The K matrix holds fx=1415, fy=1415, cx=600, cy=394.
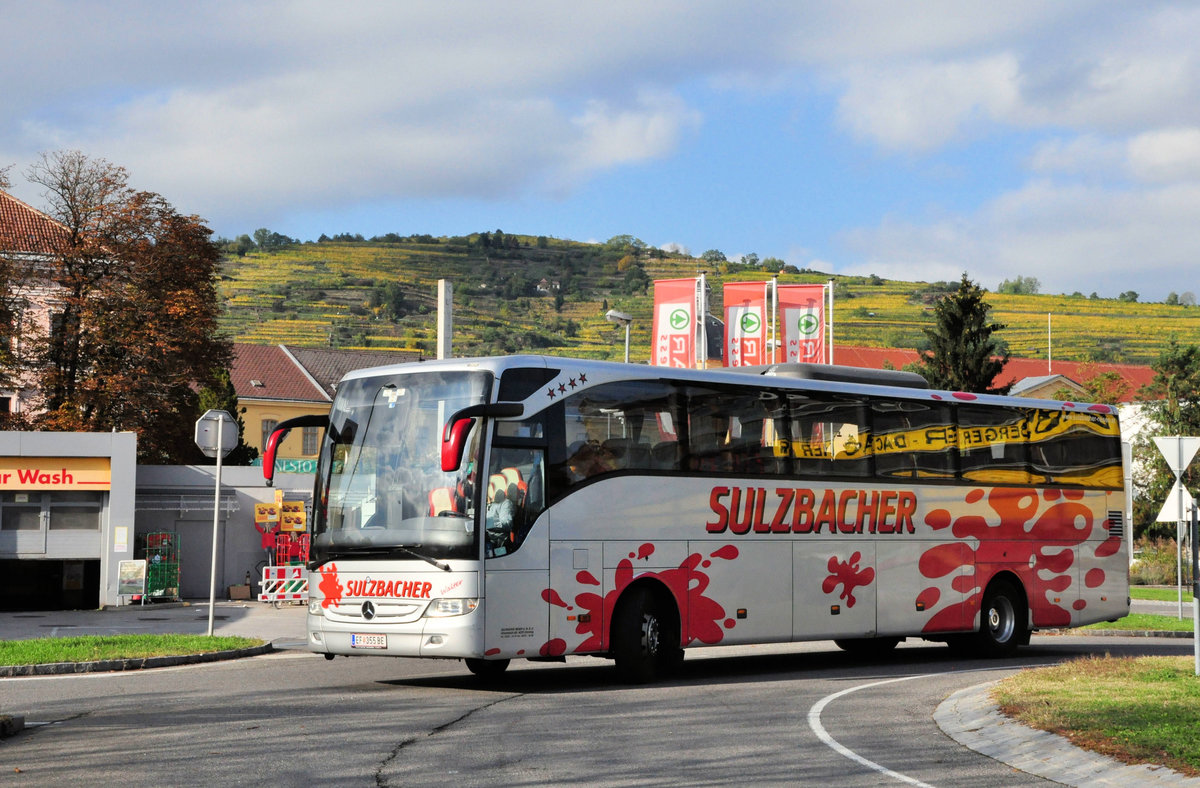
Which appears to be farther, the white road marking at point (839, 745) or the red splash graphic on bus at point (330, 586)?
the red splash graphic on bus at point (330, 586)

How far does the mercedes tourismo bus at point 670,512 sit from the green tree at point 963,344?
33.1m

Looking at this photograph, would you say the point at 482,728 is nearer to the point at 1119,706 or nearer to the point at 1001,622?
the point at 1119,706

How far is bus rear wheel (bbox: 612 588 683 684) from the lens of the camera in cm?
1562

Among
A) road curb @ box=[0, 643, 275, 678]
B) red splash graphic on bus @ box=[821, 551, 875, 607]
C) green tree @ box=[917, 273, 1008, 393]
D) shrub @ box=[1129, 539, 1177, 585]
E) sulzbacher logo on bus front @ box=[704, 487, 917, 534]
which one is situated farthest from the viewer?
shrub @ box=[1129, 539, 1177, 585]

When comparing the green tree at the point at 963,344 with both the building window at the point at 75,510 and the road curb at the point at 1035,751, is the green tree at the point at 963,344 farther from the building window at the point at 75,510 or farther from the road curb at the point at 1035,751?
the road curb at the point at 1035,751

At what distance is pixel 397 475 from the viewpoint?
14641 mm

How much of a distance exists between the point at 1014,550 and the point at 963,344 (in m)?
34.8

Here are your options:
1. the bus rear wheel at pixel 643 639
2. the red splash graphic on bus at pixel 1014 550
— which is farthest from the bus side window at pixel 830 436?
the bus rear wheel at pixel 643 639

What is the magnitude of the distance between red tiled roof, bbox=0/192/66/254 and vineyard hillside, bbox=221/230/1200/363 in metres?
49.8

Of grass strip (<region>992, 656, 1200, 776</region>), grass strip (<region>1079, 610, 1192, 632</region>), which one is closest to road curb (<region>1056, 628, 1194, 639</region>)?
grass strip (<region>1079, 610, 1192, 632</region>)

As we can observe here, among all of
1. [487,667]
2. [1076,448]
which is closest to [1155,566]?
[1076,448]

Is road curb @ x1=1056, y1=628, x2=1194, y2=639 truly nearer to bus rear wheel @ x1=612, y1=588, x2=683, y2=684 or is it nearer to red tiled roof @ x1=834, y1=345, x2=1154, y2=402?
bus rear wheel @ x1=612, y1=588, x2=683, y2=684

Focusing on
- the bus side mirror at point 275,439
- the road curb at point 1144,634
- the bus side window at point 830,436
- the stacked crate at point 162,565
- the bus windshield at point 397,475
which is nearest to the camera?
the bus windshield at point 397,475

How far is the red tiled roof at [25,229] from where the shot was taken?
51.8 meters
